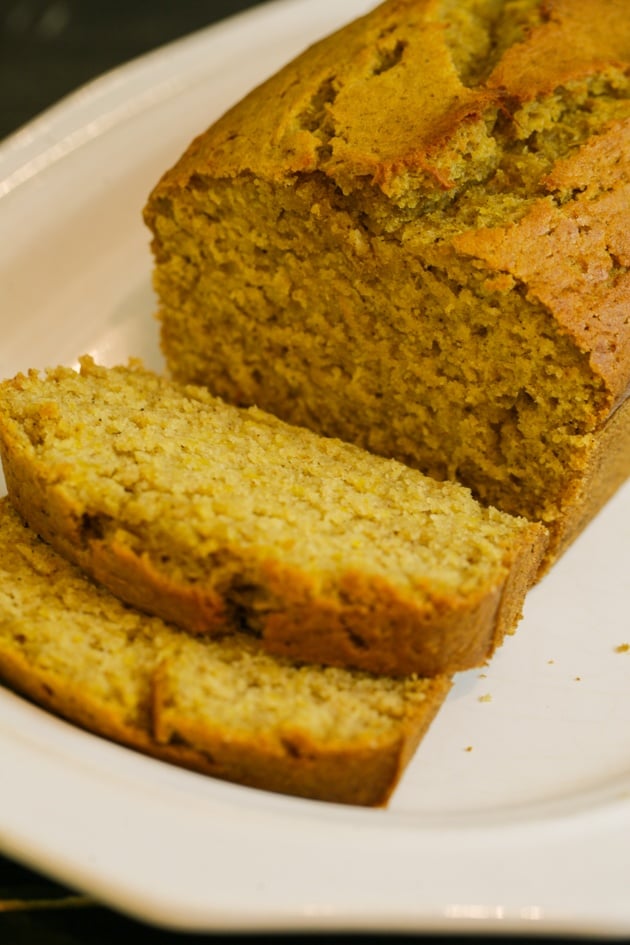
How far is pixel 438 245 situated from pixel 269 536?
897 millimetres

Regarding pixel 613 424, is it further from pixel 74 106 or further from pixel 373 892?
pixel 74 106

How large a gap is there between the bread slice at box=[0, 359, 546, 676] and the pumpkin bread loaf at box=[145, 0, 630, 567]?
0.93 feet

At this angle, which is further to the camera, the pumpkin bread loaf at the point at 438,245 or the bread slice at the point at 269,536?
the pumpkin bread loaf at the point at 438,245

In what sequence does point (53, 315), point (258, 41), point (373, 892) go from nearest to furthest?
1. point (373, 892)
2. point (53, 315)
3. point (258, 41)

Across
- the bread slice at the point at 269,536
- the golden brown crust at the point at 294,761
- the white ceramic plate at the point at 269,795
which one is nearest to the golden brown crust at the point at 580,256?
the bread slice at the point at 269,536

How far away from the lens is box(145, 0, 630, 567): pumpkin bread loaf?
8.55ft

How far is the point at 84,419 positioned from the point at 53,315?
3.29ft

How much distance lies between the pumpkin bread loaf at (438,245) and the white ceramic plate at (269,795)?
42 cm

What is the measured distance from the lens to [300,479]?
2670 mm

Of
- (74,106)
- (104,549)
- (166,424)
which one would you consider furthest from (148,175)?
(104,549)

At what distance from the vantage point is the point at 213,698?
7.18ft

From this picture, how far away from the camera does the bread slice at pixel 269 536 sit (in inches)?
88.4

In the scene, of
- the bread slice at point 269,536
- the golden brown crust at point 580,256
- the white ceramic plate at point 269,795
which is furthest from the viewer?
the golden brown crust at point 580,256

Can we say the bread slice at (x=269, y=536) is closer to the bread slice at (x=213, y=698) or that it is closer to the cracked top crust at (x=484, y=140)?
the bread slice at (x=213, y=698)
